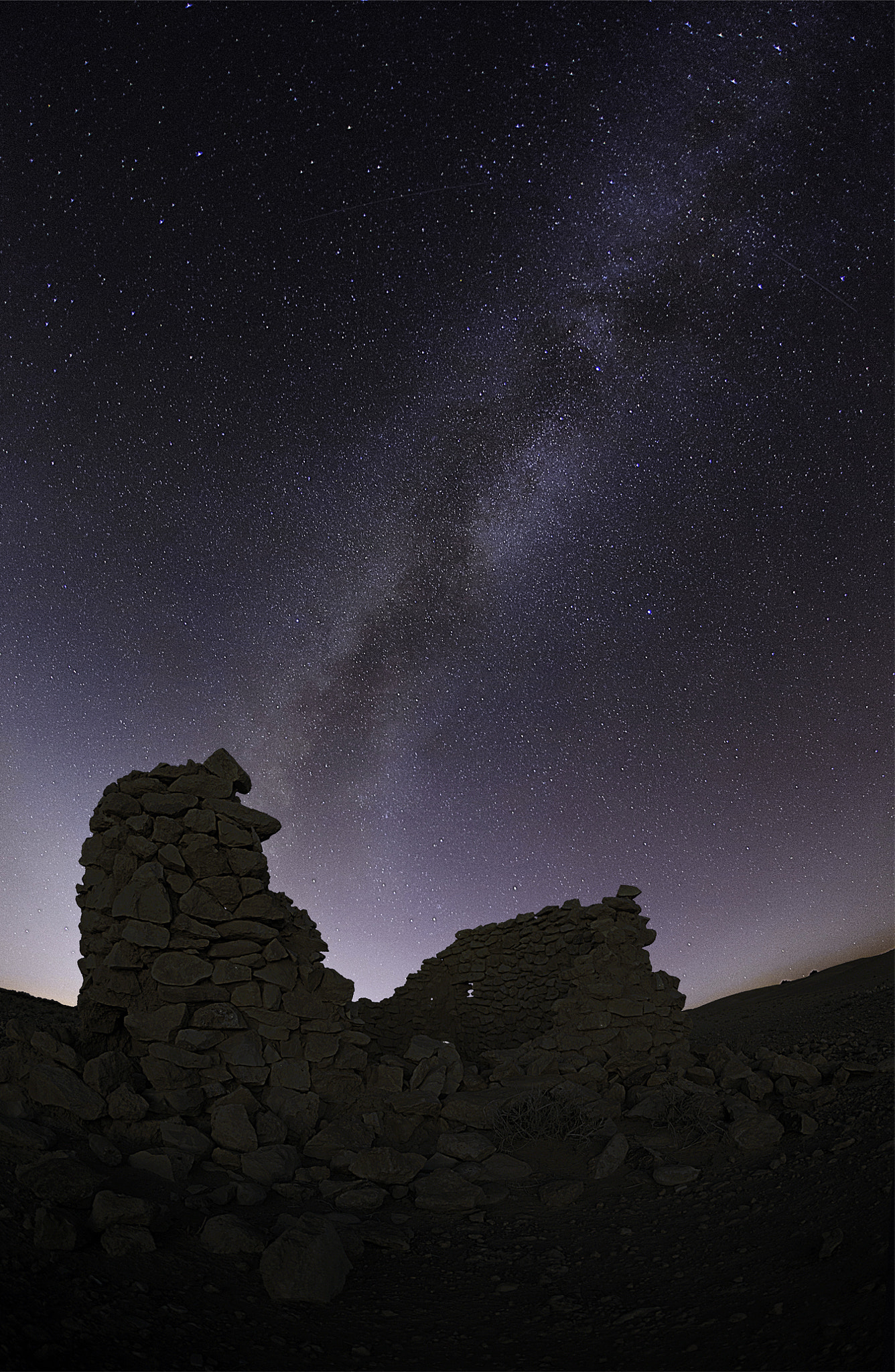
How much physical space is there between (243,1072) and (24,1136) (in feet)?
4.72

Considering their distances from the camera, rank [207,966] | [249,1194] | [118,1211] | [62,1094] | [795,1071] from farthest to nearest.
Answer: [795,1071] < [207,966] < [62,1094] < [249,1194] < [118,1211]

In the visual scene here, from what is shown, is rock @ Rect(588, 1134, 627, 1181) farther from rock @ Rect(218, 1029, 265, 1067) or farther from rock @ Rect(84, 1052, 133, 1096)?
rock @ Rect(84, 1052, 133, 1096)

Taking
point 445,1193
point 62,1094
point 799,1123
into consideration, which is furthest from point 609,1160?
point 62,1094

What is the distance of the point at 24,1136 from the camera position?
3.42 m

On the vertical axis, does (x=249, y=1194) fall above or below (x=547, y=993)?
below

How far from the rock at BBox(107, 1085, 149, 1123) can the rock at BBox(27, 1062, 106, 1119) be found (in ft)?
0.17

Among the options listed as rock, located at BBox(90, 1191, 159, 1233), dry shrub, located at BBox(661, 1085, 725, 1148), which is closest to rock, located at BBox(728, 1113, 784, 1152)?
dry shrub, located at BBox(661, 1085, 725, 1148)

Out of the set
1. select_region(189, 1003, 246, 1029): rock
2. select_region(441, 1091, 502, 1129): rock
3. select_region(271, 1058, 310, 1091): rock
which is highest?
select_region(189, 1003, 246, 1029): rock

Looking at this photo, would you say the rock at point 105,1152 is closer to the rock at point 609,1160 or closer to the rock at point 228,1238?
the rock at point 228,1238

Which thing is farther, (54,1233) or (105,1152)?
(105,1152)

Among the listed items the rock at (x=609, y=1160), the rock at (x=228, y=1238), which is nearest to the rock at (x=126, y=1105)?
the rock at (x=228, y=1238)

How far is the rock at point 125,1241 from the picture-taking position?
9.23ft

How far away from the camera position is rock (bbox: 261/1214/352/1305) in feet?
9.18

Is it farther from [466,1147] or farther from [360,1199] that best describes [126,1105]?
[466,1147]
